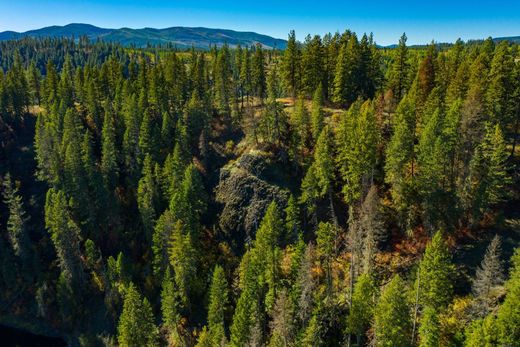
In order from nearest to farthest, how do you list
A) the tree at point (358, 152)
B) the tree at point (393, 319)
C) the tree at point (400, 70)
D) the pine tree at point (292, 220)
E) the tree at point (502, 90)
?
the tree at point (393, 319) < the tree at point (358, 152) < the tree at point (502, 90) < the pine tree at point (292, 220) < the tree at point (400, 70)

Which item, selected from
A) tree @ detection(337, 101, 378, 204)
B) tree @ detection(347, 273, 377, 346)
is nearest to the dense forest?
tree @ detection(347, 273, 377, 346)

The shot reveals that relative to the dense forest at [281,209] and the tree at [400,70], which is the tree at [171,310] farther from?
the tree at [400,70]

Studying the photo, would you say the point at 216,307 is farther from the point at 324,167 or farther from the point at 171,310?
the point at 324,167

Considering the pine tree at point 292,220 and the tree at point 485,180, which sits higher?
the tree at point 485,180

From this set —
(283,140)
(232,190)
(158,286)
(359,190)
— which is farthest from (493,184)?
(158,286)

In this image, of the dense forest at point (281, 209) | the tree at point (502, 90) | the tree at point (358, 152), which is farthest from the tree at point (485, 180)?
the tree at point (358, 152)

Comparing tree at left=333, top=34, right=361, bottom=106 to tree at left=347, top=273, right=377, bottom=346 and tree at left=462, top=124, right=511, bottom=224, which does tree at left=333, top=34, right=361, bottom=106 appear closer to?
tree at left=462, top=124, right=511, bottom=224
